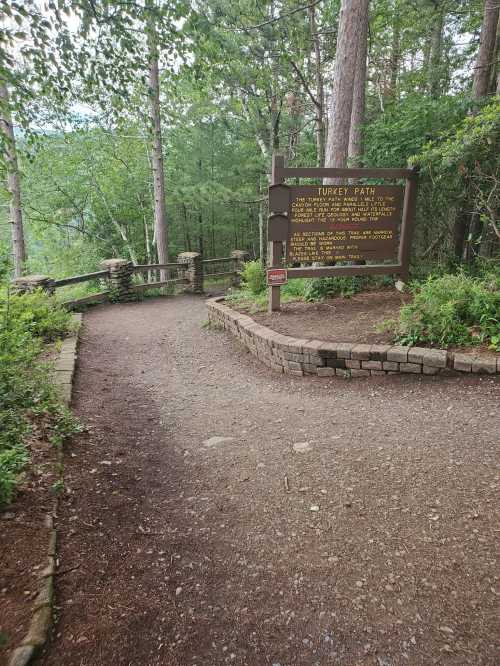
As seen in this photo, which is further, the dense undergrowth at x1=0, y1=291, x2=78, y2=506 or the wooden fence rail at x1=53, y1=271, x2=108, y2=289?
the wooden fence rail at x1=53, y1=271, x2=108, y2=289

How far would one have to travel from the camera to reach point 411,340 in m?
4.46

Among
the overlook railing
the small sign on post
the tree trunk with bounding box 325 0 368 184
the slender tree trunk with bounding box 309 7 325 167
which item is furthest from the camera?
the slender tree trunk with bounding box 309 7 325 167

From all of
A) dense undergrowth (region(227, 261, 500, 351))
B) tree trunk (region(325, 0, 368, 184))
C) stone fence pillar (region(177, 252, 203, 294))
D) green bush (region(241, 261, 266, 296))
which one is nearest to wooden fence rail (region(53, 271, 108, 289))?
stone fence pillar (region(177, 252, 203, 294))

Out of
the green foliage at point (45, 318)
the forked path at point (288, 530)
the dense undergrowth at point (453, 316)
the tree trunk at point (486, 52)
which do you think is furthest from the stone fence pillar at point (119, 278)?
the tree trunk at point (486, 52)

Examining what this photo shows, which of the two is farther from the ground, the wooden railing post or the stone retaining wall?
the wooden railing post

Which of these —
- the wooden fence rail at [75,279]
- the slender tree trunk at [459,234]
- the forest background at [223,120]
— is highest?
the forest background at [223,120]

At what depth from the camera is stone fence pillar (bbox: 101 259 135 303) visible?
11469 mm

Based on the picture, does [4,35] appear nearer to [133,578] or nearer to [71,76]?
[71,76]

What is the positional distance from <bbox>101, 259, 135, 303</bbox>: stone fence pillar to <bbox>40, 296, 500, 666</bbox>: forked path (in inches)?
307

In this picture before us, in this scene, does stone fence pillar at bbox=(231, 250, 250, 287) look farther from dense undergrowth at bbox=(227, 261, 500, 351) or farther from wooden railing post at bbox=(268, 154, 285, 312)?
dense undergrowth at bbox=(227, 261, 500, 351)

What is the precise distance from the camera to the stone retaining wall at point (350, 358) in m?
4.03

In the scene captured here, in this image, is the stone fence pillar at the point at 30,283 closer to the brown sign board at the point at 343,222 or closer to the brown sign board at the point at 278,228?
the brown sign board at the point at 278,228

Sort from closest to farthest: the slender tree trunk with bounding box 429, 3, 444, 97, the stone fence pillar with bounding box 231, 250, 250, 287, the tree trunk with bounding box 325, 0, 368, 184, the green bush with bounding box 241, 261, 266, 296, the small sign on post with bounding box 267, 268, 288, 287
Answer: the small sign on post with bounding box 267, 268, 288, 287, the tree trunk with bounding box 325, 0, 368, 184, the green bush with bounding box 241, 261, 266, 296, the slender tree trunk with bounding box 429, 3, 444, 97, the stone fence pillar with bounding box 231, 250, 250, 287

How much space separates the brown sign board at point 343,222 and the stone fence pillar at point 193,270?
325 inches
